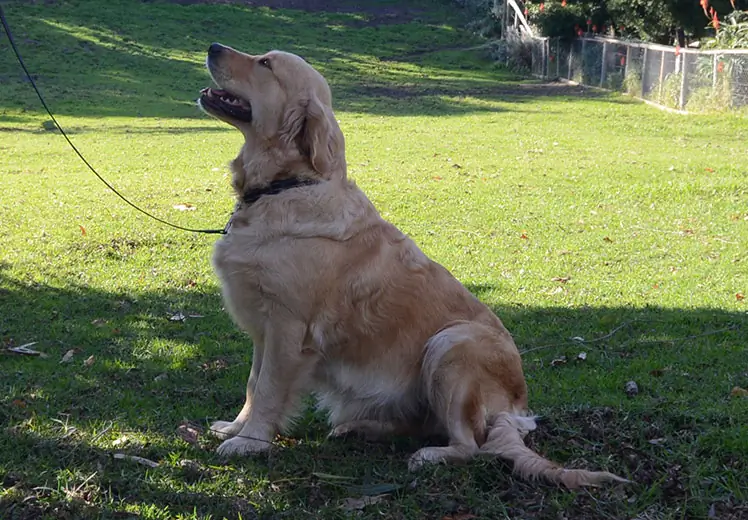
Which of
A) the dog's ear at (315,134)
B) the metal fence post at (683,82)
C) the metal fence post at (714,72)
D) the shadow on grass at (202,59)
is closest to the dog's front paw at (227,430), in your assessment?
the dog's ear at (315,134)

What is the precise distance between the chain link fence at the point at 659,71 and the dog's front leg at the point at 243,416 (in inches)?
751

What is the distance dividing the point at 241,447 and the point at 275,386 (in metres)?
0.35

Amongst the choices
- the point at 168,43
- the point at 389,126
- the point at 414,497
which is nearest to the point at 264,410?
the point at 414,497

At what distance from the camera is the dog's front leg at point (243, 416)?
4.69 meters

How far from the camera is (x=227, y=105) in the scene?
482 cm

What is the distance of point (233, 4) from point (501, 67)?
54.9 ft

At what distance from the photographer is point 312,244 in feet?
14.6

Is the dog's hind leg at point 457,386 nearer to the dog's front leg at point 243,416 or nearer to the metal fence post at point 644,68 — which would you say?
the dog's front leg at point 243,416

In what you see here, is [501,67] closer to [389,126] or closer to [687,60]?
[687,60]

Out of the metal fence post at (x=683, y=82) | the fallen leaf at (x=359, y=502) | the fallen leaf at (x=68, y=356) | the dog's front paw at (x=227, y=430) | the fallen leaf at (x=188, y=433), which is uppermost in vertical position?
the metal fence post at (x=683, y=82)

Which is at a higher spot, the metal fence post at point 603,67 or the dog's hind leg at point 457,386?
the metal fence post at point 603,67

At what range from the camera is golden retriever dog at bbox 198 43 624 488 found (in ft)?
14.4

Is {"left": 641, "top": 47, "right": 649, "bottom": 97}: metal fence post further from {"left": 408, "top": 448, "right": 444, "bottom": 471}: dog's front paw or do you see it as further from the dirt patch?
{"left": 408, "top": 448, "right": 444, "bottom": 471}: dog's front paw

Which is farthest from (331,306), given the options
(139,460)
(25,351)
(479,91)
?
(479,91)
